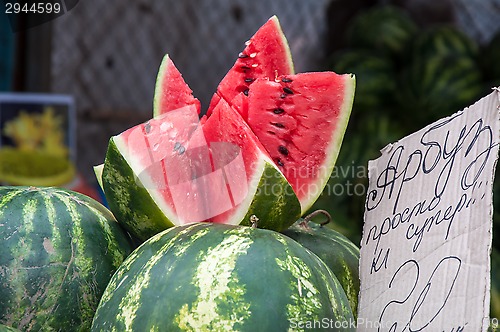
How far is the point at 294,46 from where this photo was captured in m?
4.98

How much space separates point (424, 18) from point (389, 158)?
143 inches

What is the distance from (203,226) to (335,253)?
1.16 feet

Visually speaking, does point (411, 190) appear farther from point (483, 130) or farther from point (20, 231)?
point (20, 231)

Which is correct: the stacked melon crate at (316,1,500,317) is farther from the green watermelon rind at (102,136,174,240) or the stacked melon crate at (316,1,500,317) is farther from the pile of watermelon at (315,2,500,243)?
the green watermelon rind at (102,136,174,240)

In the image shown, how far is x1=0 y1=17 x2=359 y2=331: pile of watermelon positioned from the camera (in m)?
1.05

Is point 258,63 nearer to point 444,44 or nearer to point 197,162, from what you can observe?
point 197,162

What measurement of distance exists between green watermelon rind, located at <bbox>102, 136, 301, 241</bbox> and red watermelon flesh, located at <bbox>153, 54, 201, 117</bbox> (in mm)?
272

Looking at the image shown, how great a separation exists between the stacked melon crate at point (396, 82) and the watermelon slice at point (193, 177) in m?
2.36

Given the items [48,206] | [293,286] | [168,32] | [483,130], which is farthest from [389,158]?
[168,32]

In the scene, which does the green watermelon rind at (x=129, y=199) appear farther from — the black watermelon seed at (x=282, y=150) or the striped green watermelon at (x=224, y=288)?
the black watermelon seed at (x=282, y=150)

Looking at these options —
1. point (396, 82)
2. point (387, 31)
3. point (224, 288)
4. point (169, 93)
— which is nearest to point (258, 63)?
point (169, 93)

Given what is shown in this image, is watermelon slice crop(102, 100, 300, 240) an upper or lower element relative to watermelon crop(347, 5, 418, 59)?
lower

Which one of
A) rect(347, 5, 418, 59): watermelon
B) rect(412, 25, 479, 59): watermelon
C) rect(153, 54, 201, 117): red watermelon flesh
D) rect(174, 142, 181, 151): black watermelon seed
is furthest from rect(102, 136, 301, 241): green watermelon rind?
rect(347, 5, 418, 59): watermelon

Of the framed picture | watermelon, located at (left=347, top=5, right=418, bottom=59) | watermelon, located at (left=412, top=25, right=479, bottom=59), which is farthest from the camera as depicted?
watermelon, located at (left=347, top=5, right=418, bottom=59)
